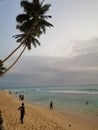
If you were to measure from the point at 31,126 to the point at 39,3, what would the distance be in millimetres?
10819

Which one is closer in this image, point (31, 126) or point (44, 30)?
point (31, 126)

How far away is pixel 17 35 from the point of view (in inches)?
972

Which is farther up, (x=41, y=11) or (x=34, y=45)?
(x=41, y=11)

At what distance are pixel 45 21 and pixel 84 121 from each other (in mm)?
13781

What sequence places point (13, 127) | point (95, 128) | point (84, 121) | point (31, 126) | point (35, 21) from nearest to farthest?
point (13, 127), point (31, 126), point (35, 21), point (95, 128), point (84, 121)

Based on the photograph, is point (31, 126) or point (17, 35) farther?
point (17, 35)

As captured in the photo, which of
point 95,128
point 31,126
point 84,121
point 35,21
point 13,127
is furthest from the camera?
point 84,121

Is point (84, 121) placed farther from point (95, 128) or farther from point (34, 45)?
point (34, 45)

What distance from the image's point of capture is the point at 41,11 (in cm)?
2462

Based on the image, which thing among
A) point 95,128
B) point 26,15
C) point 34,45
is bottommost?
point 95,128

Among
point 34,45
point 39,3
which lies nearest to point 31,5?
point 39,3

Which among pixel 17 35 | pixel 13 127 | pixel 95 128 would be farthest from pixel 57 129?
pixel 17 35

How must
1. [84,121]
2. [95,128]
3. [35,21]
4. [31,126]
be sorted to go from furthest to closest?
[84,121] → [95,128] → [35,21] → [31,126]

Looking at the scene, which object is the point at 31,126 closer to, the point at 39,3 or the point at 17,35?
the point at 17,35
